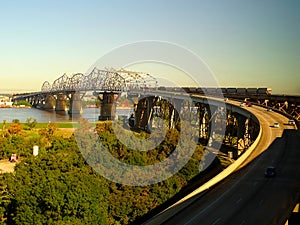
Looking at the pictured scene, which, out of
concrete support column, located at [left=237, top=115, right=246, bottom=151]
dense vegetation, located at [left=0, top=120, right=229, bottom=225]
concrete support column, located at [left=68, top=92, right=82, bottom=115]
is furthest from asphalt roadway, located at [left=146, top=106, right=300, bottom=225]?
concrete support column, located at [left=68, top=92, right=82, bottom=115]

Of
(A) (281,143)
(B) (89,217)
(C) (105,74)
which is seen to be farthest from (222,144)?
(C) (105,74)

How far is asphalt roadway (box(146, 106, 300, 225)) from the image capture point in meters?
15.2

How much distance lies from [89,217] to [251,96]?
43081 mm

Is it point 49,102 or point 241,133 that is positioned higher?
point 241,133

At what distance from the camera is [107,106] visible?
112562 millimetres

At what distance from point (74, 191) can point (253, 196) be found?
31.1ft

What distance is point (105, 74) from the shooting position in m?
158

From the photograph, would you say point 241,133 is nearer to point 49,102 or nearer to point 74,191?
point 74,191

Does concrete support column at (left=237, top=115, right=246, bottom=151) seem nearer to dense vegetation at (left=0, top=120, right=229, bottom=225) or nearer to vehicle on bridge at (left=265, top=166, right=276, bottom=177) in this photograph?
dense vegetation at (left=0, top=120, right=229, bottom=225)

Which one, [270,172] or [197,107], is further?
[197,107]

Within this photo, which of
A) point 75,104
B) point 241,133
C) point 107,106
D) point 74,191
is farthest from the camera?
point 75,104

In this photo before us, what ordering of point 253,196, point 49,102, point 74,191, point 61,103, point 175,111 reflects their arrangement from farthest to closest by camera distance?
point 49,102 → point 61,103 → point 175,111 → point 74,191 → point 253,196

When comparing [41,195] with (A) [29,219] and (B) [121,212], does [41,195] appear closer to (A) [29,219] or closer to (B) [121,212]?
(A) [29,219]

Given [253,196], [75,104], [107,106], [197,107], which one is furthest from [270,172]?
Result: [75,104]
